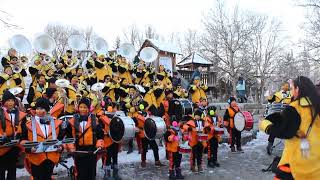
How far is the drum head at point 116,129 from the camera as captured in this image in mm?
7301

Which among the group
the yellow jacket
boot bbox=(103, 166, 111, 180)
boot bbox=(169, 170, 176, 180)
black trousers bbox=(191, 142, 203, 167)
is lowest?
boot bbox=(169, 170, 176, 180)

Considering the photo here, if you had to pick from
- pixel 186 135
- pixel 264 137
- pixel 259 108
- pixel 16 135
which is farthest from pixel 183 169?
pixel 259 108

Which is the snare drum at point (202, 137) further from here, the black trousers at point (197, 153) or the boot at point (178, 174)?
the boot at point (178, 174)

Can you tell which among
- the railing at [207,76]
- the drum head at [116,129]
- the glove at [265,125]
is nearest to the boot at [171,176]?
the drum head at [116,129]

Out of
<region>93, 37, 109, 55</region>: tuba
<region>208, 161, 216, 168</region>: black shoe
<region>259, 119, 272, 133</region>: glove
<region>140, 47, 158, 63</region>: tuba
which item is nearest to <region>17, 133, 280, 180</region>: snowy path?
<region>208, 161, 216, 168</region>: black shoe

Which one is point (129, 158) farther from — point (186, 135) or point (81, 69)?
point (81, 69)

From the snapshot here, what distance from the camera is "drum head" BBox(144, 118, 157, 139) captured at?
8148 mm

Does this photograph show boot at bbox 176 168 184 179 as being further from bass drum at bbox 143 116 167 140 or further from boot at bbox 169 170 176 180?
bass drum at bbox 143 116 167 140

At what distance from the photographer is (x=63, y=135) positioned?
6035 millimetres

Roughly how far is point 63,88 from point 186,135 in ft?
9.74

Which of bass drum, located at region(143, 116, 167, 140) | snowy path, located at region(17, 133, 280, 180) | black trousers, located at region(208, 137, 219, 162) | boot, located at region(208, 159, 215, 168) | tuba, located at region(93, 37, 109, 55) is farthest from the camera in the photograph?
tuba, located at region(93, 37, 109, 55)

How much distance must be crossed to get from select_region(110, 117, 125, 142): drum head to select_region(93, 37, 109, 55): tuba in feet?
23.0

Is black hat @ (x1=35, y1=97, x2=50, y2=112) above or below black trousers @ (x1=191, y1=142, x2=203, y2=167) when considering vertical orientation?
above

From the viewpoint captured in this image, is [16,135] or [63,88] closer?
[16,135]
